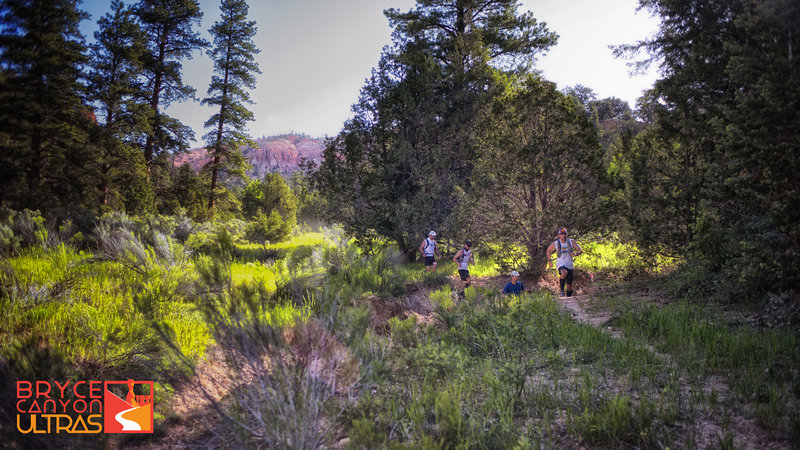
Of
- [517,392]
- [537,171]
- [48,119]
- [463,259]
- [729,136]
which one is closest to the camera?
[517,392]

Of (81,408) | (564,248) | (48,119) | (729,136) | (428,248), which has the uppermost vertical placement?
(48,119)

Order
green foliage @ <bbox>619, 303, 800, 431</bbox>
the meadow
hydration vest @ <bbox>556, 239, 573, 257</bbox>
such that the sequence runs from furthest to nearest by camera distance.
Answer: hydration vest @ <bbox>556, 239, 573, 257</bbox>
green foliage @ <bbox>619, 303, 800, 431</bbox>
the meadow

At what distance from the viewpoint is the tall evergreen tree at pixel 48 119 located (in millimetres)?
9172

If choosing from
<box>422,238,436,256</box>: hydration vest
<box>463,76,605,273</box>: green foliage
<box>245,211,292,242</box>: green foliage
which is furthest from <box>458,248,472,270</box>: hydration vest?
<box>245,211,292,242</box>: green foliage

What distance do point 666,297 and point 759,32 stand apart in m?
4.87

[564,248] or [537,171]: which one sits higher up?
[537,171]

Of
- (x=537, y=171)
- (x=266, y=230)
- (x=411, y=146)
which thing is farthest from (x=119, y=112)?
(x=537, y=171)

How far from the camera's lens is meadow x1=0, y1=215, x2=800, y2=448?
2492mm

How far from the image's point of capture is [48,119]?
1210 cm

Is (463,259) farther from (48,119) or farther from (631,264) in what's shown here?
(48,119)

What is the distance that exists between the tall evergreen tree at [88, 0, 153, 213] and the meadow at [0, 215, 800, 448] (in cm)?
1099

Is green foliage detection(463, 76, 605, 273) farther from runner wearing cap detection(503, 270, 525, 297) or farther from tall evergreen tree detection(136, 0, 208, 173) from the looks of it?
tall evergreen tree detection(136, 0, 208, 173)

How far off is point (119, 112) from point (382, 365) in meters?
19.1

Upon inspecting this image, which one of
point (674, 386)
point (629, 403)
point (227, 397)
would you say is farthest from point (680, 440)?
point (227, 397)
